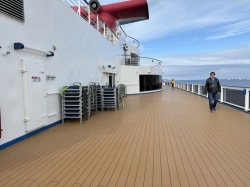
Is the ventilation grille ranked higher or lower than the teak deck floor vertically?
higher

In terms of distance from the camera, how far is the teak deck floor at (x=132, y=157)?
2463mm

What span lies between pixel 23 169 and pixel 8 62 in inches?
80.3

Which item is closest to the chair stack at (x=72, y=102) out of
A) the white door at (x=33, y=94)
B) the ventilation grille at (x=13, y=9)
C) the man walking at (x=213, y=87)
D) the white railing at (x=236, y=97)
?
the white door at (x=33, y=94)

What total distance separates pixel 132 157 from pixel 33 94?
267 centimetres

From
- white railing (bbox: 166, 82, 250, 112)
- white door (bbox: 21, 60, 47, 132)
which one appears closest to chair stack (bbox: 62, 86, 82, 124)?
white door (bbox: 21, 60, 47, 132)

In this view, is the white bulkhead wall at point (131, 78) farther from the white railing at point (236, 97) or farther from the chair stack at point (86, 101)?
the chair stack at point (86, 101)

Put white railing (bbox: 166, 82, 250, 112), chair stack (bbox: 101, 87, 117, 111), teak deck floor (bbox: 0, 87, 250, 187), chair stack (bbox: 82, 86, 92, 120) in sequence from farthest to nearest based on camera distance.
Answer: chair stack (bbox: 101, 87, 117, 111), white railing (bbox: 166, 82, 250, 112), chair stack (bbox: 82, 86, 92, 120), teak deck floor (bbox: 0, 87, 250, 187)

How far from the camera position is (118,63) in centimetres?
1498

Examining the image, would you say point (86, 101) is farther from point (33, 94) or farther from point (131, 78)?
point (131, 78)

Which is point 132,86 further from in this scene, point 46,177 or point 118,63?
point 46,177

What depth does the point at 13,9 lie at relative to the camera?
3854 mm

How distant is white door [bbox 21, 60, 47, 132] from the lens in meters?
4.14

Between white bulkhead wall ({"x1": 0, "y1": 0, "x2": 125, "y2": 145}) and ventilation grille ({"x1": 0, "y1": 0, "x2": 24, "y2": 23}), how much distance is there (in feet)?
0.36

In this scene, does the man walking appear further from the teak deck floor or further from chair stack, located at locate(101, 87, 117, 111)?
chair stack, located at locate(101, 87, 117, 111)
